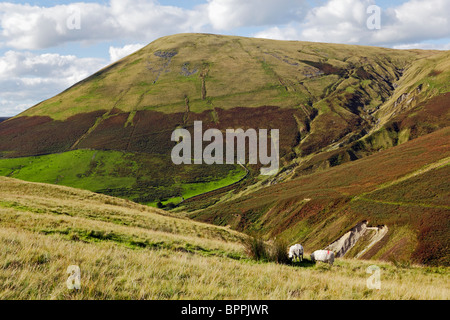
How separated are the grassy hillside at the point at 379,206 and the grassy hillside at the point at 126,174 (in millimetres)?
41705

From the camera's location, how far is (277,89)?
170000 mm

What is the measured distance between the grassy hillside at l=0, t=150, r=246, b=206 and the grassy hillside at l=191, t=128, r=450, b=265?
137 feet

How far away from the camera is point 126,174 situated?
11925 cm

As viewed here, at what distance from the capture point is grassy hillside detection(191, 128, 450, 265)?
3244 cm

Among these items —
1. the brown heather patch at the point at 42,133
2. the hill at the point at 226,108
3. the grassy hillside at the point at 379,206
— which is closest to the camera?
the grassy hillside at the point at 379,206

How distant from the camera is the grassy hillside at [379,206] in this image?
3244cm

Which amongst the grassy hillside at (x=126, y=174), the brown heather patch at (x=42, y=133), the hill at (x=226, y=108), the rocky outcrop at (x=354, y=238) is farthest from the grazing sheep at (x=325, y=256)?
the brown heather patch at (x=42, y=133)

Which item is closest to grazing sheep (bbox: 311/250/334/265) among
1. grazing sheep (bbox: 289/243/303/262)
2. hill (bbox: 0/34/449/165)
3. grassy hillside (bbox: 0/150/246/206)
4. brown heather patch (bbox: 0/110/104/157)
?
grazing sheep (bbox: 289/243/303/262)

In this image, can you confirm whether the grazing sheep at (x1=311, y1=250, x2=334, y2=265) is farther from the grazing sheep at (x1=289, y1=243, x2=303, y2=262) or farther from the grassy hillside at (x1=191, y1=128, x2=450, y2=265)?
the grassy hillside at (x1=191, y1=128, x2=450, y2=265)

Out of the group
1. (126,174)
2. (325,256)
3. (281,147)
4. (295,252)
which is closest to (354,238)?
(325,256)

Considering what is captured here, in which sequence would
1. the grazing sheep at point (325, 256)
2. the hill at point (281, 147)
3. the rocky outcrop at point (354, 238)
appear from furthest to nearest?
the hill at point (281, 147) → the rocky outcrop at point (354, 238) → the grazing sheep at point (325, 256)

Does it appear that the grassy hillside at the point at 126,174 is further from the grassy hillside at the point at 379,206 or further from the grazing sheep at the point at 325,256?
the grazing sheep at the point at 325,256
